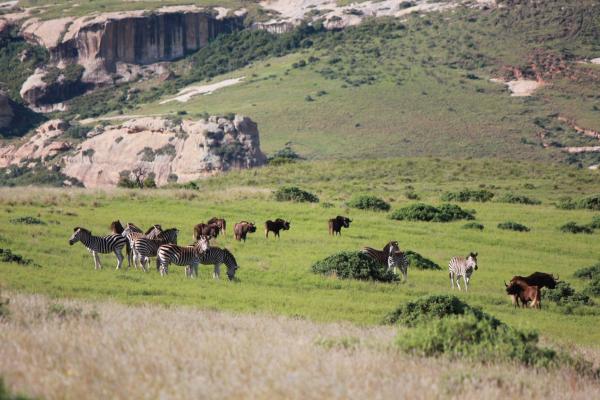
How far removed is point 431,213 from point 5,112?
149m

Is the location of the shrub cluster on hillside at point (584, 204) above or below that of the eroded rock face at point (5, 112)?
above

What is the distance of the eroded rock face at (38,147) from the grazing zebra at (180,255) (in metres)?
127

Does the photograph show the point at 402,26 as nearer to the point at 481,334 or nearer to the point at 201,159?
the point at 201,159

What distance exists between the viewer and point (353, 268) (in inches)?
1020

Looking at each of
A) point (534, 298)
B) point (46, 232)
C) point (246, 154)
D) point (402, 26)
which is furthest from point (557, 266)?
point (402, 26)

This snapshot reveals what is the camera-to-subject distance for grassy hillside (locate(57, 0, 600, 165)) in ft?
430

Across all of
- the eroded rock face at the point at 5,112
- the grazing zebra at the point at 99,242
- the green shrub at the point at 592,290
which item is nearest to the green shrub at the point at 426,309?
the grazing zebra at the point at 99,242

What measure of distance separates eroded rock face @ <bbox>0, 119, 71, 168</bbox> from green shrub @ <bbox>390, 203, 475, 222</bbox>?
11110 centimetres

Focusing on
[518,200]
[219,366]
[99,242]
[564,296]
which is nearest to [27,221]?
[99,242]

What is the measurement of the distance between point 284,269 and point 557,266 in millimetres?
11763

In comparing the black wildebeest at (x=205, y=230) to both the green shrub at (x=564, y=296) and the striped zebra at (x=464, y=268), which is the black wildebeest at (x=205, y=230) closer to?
the striped zebra at (x=464, y=268)

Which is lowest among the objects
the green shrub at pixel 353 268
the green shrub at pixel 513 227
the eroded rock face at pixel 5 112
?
the eroded rock face at pixel 5 112

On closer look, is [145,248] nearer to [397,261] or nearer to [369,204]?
[397,261]

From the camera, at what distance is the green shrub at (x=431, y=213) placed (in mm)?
43781
